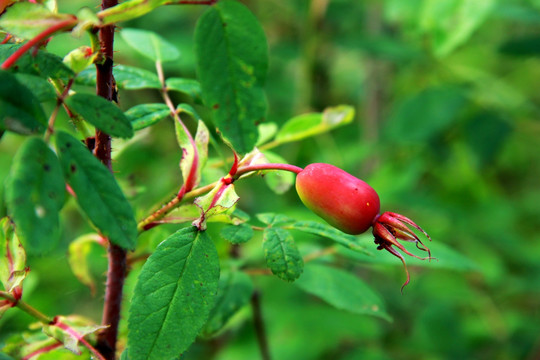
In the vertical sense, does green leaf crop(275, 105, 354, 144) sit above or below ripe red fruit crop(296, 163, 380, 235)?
below

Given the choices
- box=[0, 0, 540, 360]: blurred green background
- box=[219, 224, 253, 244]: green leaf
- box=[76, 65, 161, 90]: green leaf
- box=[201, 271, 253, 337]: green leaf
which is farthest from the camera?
box=[0, 0, 540, 360]: blurred green background

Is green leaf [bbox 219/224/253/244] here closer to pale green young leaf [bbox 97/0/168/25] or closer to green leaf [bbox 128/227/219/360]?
green leaf [bbox 128/227/219/360]

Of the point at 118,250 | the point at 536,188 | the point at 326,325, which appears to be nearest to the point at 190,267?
the point at 118,250

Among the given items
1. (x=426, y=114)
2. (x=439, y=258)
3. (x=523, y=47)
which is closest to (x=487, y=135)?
(x=426, y=114)

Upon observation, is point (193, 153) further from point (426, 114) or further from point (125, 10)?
point (426, 114)

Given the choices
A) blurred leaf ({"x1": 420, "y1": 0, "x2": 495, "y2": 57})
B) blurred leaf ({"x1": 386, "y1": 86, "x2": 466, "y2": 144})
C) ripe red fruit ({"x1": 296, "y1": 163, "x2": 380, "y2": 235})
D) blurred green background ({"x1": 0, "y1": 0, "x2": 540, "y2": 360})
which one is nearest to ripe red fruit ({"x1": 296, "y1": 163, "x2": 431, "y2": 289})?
ripe red fruit ({"x1": 296, "y1": 163, "x2": 380, "y2": 235})

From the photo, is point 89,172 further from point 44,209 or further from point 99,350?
point 99,350

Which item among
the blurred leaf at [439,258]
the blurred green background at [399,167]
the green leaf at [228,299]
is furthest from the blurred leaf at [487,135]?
the green leaf at [228,299]
